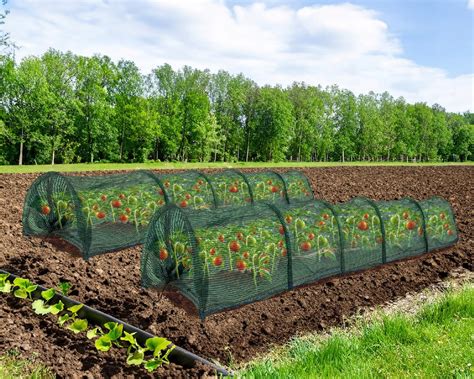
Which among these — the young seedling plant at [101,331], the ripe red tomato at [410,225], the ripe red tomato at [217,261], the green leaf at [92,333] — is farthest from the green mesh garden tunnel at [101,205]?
the ripe red tomato at [410,225]

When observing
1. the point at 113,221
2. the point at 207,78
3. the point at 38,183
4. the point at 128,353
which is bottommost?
the point at 128,353

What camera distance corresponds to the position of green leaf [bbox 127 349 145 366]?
441 cm

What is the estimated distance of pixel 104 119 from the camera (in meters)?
44.7

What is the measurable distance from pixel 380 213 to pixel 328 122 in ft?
191

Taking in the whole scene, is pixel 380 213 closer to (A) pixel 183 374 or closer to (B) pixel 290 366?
(B) pixel 290 366

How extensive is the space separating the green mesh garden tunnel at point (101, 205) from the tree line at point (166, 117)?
1057 inches

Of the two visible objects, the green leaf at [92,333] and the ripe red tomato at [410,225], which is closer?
the green leaf at [92,333]

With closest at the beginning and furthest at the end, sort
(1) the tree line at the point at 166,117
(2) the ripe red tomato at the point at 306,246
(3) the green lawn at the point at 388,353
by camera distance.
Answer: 1. (3) the green lawn at the point at 388,353
2. (2) the ripe red tomato at the point at 306,246
3. (1) the tree line at the point at 166,117

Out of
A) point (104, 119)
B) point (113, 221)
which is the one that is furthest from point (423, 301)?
point (104, 119)

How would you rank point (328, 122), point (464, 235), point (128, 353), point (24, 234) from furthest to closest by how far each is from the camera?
point (328, 122) < point (464, 235) < point (24, 234) < point (128, 353)

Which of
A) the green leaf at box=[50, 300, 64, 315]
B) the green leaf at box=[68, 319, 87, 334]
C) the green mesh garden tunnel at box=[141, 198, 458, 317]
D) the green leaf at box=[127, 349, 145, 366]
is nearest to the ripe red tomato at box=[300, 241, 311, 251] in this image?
the green mesh garden tunnel at box=[141, 198, 458, 317]

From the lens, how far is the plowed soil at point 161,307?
15.9 ft

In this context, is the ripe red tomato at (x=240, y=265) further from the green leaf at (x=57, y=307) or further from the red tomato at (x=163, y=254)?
the green leaf at (x=57, y=307)

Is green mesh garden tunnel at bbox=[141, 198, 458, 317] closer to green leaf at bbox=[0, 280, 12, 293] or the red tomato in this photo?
the red tomato
